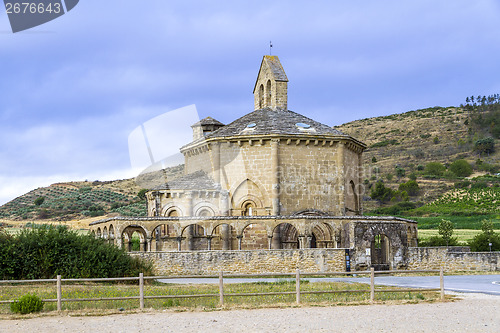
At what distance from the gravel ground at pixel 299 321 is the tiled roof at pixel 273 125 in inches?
895

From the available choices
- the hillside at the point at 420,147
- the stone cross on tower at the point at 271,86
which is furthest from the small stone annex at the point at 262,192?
the hillside at the point at 420,147

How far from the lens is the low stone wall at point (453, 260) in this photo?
3306cm

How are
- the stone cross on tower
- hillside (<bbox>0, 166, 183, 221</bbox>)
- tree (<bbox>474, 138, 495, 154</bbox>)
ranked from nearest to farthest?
1. the stone cross on tower
2. hillside (<bbox>0, 166, 183, 221</bbox>)
3. tree (<bbox>474, 138, 495, 154</bbox>)

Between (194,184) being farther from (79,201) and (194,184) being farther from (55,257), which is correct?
(79,201)

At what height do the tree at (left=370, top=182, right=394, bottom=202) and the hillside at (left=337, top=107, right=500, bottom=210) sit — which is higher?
the hillside at (left=337, top=107, right=500, bottom=210)

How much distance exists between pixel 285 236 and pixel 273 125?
6.99 m

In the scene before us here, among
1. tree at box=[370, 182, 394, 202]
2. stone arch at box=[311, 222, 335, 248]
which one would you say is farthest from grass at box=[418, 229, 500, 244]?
tree at box=[370, 182, 394, 202]

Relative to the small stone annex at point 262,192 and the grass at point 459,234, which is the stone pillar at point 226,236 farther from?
the grass at point 459,234

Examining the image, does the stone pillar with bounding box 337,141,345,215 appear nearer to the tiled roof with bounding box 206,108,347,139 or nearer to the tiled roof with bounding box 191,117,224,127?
the tiled roof with bounding box 206,108,347,139

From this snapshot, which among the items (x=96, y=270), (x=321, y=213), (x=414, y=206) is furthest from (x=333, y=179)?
(x=414, y=206)

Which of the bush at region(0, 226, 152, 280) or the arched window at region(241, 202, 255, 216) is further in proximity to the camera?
the arched window at region(241, 202, 255, 216)

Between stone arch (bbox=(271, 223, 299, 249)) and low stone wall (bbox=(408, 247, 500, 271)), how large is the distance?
7.28m

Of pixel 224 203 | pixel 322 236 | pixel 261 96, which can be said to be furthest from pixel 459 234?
pixel 224 203

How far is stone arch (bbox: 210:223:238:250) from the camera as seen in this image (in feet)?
123
